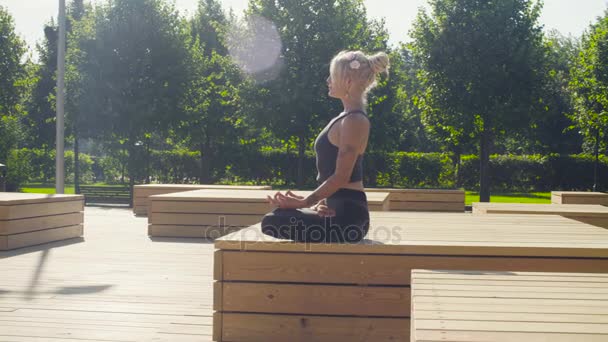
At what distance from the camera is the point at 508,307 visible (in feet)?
10.8

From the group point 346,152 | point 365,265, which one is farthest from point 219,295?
point 346,152

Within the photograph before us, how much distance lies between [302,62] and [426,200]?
11.3 m

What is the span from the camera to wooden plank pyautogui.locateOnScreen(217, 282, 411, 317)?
15.4ft

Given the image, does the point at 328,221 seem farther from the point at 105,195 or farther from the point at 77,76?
the point at 77,76

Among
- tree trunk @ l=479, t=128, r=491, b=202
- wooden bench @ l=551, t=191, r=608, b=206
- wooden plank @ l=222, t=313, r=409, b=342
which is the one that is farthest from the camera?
tree trunk @ l=479, t=128, r=491, b=202

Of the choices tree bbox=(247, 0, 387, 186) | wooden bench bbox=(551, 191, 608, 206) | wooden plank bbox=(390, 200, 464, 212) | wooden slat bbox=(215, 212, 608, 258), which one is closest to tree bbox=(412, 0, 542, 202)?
tree bbox=(247, 0, 387, 186)

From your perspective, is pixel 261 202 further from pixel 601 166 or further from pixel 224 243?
pixel 601 166

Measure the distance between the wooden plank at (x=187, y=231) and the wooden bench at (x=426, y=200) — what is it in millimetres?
5148

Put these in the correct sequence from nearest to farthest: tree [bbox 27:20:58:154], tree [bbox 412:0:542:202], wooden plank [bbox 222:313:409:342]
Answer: wooden plank [bbox 222:313:409:342] < tree [bbox 412:0:542:202] < tree [bbox 27:20:58:154]

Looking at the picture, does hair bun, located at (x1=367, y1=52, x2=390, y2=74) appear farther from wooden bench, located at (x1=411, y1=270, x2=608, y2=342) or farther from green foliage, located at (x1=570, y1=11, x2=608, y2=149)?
green foliage, located at (x1=570, y1=11, x2=608, y2=149)

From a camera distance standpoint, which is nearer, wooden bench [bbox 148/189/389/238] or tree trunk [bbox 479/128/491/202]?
wooden bench [bbox 148/189/389/238]

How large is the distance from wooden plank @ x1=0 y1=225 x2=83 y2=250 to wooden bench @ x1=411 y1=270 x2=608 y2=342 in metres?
7.71

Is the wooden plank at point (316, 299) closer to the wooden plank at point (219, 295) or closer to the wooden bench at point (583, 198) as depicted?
the wooden plank at point (219, 295)

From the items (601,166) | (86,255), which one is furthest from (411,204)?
Answer: (601,166)
